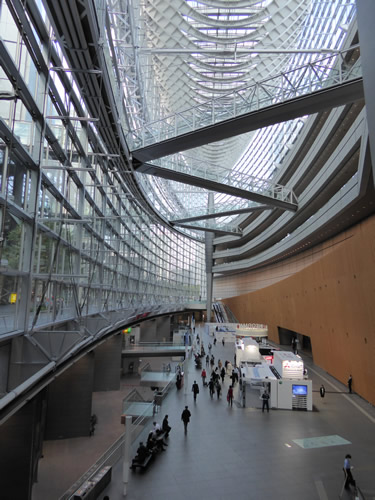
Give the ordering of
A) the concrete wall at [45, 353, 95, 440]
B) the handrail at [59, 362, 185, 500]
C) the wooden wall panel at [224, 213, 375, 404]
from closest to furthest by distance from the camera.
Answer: the handrail at [59, 362, 185, 500]
the wooden wall panel at [224, 213, 375, 404]
the concrete wall at [45, 353, 95, 440]

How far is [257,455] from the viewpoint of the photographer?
965cm

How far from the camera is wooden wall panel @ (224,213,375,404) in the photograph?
14.5 metres

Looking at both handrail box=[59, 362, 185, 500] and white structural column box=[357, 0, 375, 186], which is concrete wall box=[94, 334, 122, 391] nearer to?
handrail box=[59, 362, 185, 500]

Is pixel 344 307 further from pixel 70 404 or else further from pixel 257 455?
pixel 70 404

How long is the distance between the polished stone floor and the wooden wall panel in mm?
2049

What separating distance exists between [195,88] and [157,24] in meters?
8.74

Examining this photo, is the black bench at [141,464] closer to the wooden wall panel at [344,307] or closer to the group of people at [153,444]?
the group of people at [153,444]

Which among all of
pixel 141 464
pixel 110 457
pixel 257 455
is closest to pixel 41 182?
pixel 110 457

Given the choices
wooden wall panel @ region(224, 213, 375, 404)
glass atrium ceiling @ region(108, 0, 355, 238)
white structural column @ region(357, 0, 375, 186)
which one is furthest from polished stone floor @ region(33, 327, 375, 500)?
glass atrium ceiling @ region(108, 0, 355, 238)

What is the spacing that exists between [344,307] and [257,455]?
33.3 ft

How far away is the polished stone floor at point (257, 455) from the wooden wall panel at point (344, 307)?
205cm

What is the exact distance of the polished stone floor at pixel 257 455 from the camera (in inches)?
307

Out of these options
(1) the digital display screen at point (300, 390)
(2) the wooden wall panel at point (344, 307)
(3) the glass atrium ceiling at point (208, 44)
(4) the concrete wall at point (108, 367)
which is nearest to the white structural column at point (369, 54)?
(2) the wooden wall panel at point (344, 307)

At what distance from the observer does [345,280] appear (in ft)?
56.5
